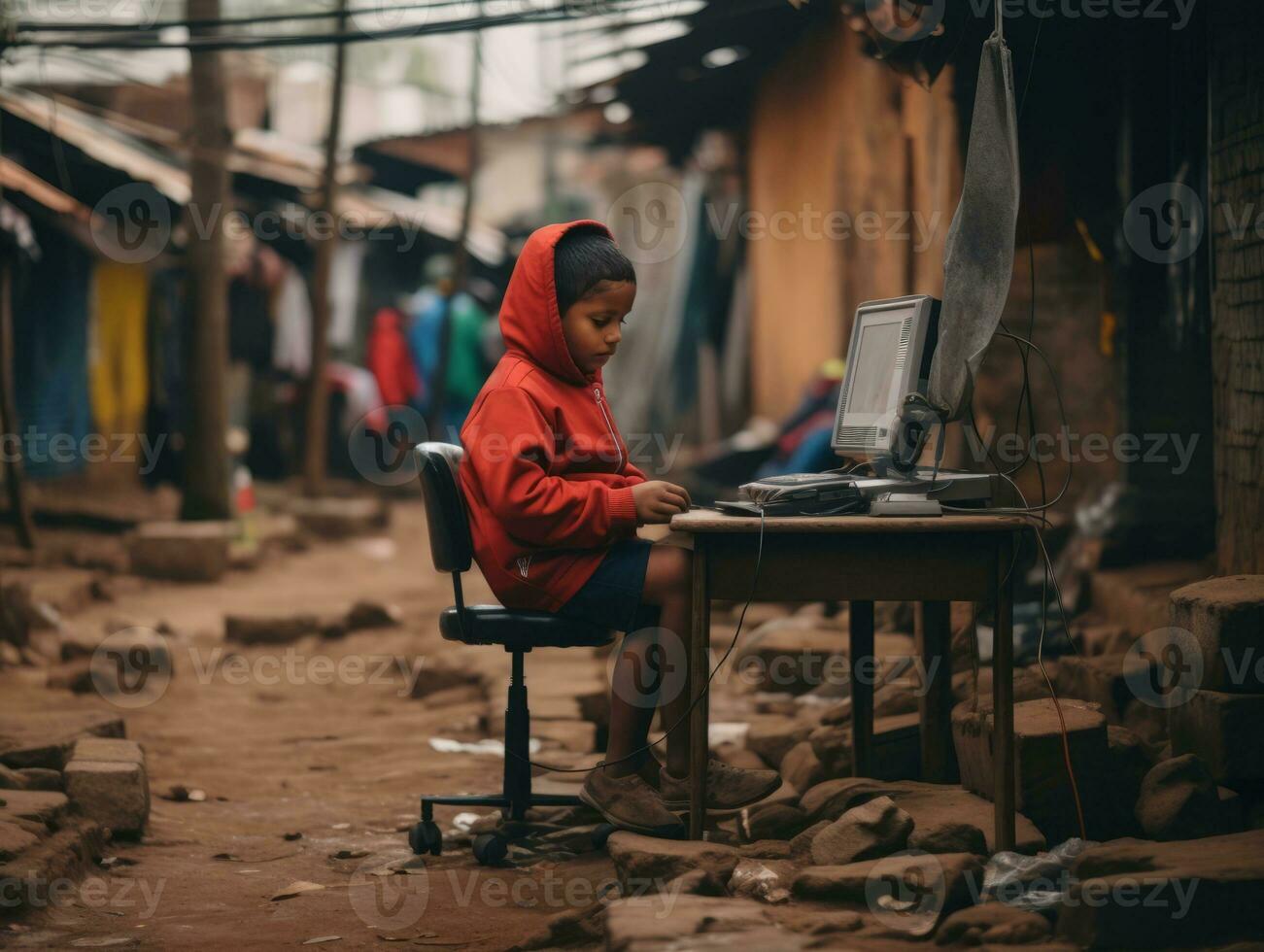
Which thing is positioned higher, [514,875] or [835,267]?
[835,267]

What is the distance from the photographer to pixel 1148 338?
22.7 ft

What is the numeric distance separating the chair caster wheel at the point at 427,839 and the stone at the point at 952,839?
1.57 metres

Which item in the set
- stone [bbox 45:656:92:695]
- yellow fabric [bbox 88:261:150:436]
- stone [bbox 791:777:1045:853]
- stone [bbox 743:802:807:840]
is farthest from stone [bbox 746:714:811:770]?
yellow fabric [bbox 88:261:150:436]

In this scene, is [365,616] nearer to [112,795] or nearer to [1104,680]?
[112,795]

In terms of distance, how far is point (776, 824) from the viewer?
14.2ft

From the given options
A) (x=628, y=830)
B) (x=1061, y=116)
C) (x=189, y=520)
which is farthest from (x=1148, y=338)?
(x=189, y=520)

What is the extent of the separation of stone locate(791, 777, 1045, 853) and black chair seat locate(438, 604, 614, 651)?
80cm

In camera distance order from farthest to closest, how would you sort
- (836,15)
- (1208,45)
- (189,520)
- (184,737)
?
(189,520)
(836,15)
(184,737)
(1208,45)

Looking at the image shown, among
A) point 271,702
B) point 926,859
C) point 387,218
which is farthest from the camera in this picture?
point 387,218

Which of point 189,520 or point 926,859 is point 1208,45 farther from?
point 189,520

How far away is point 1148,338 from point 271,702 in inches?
186

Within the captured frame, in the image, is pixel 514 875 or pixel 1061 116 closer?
pixel 514 875

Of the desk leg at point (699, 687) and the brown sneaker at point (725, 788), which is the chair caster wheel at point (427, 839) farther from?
the desk leg at point (699, 687)

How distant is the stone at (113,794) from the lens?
4883 millimetres
